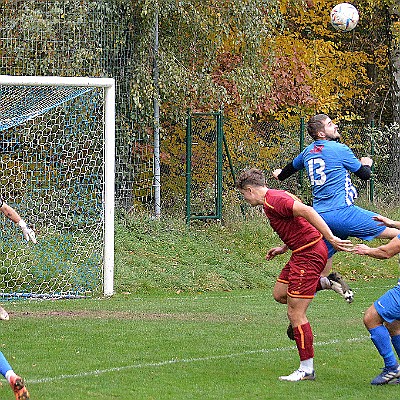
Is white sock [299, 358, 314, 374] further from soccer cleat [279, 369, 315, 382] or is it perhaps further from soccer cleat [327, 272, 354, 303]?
soccer cleat [327, 272, 354, 303]

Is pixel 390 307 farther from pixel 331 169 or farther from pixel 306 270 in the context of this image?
pixel 331 169

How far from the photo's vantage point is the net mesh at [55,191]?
14.8 metres

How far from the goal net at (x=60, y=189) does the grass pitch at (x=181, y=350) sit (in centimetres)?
106

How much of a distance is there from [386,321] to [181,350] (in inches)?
102

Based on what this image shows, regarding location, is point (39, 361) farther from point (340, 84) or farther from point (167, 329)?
point (340, 84)

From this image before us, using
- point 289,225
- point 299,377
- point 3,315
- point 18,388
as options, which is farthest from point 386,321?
point 3,315

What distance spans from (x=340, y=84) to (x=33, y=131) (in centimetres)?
1415

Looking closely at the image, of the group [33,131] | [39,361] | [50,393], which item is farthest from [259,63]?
[50,393]

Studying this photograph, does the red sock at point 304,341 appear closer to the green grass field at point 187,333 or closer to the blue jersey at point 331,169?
the green grass field at point 187,333

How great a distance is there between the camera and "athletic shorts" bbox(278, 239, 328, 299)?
27.1 ft

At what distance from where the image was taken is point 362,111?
31.1 m

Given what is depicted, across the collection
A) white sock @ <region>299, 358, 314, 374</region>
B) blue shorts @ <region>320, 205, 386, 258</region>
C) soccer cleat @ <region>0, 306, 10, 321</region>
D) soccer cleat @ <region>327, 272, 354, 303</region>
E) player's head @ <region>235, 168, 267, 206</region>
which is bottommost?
soccer cleat @ <region>0, 306, 10, 321</region>

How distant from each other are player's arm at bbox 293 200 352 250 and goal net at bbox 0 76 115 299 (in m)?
6.58

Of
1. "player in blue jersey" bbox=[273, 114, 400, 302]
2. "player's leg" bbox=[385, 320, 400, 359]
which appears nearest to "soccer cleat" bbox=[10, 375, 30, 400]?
"player's leg" bbox=[385, 320, 400, 359]
